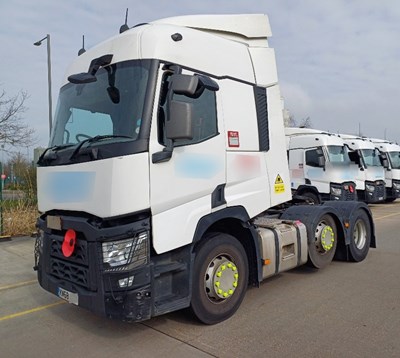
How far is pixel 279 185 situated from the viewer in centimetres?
523

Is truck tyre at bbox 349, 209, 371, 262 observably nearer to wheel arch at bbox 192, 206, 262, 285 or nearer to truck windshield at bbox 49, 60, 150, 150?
wheel arch at bbox 192, 206, 262, 285

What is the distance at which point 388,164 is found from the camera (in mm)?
19500

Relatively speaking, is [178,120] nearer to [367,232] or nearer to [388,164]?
[367,232]

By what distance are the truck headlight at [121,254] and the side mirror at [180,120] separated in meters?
0.99

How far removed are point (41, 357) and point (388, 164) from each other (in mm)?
19382

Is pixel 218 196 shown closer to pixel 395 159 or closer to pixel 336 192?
pixel 336 192

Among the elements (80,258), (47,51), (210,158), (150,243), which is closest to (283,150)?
(210,158)

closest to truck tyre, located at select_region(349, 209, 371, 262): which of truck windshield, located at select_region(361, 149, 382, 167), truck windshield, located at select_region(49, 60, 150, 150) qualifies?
truck windshield, located at select_region(49, 60, 150, 150)

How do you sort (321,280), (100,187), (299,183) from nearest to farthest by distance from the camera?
(100,187) → (321,280) → (299,183)

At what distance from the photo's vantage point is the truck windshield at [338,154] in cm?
1376

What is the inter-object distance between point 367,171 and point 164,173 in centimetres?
1478

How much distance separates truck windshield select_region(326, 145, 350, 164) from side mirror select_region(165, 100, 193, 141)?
1105 centimetres

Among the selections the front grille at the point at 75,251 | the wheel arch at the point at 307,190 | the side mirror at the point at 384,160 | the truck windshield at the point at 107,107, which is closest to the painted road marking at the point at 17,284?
the front grille at the point at 75,251

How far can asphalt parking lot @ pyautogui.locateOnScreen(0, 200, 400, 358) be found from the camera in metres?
3.69
